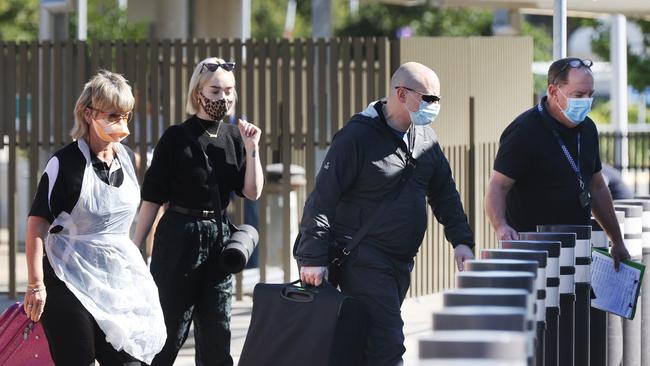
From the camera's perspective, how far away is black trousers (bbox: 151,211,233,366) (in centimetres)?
709

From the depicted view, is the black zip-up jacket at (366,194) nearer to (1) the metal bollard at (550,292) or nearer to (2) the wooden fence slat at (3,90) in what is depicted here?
(1) the metal bollard at (550,292)

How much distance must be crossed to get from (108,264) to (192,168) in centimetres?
87

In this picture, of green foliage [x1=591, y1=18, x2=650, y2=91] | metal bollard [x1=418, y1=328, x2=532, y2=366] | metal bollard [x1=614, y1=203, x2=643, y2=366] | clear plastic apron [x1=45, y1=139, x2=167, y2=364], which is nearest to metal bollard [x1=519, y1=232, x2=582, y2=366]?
metal bollard [x1=614, y1=203, x2=643, y2=366]

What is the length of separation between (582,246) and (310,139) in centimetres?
534

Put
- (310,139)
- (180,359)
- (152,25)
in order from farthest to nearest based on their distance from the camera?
(152,25), (310,139), (180,359)

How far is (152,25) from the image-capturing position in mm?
21969

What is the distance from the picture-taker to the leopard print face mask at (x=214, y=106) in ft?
23.5

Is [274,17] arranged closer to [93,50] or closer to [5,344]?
[93,50]

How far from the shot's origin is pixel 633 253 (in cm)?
781

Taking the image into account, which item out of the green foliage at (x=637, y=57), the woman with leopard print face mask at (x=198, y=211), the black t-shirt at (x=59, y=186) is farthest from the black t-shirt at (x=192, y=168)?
the green foliage at (x=637, y=57)

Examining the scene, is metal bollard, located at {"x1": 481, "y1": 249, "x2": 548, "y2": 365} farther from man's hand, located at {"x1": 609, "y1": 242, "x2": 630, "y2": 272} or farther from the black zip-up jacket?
man's hand, located at {"x1": 609, "y1": 242, "x2": 630, "y2": 272}

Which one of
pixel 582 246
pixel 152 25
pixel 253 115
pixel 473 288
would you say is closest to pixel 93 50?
pixel 253 115

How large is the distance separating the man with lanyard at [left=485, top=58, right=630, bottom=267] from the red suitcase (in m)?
2.35

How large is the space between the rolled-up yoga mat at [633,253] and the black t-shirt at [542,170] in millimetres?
324
